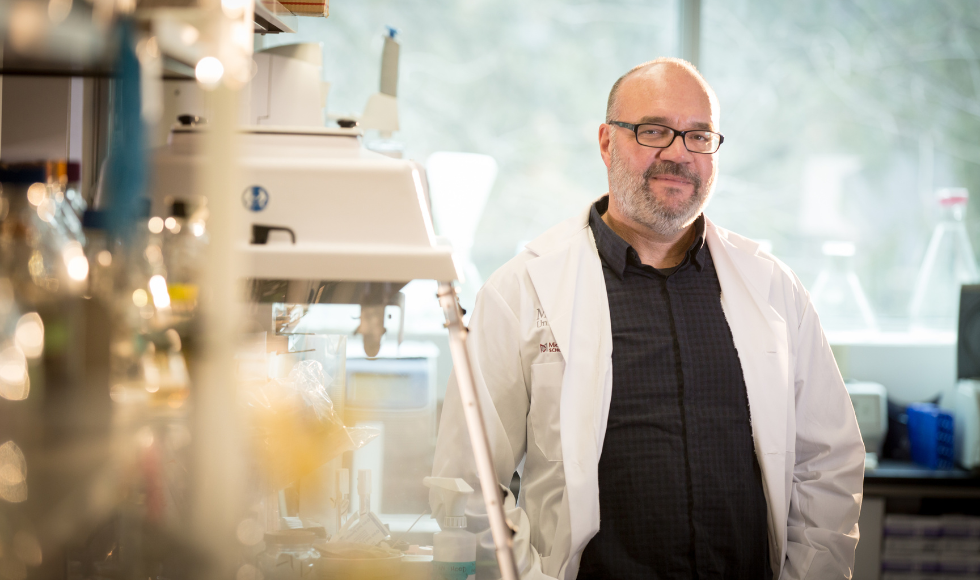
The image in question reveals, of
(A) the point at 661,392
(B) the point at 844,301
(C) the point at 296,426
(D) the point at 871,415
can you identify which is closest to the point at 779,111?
(B) the point at 844,301

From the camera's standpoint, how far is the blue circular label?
0.75 m

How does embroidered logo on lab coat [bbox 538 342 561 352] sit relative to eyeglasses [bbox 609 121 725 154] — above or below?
below

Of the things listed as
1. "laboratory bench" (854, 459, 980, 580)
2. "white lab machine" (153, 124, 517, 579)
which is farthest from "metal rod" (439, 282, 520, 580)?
"laboratory bench" (854, 459, 980, 580)

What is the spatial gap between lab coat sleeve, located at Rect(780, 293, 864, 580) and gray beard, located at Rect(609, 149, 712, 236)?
36 centimetres

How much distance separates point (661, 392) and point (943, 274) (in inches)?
85.2

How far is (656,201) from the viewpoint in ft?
4.98

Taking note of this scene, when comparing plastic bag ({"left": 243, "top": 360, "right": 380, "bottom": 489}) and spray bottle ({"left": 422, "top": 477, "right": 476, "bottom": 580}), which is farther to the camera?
spray bottle ({"left": 422, "top": 477, "right": 476, "bottom": 580})

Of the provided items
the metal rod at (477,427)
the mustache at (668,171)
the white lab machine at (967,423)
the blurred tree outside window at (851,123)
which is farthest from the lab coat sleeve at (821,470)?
the blurred tree outside window at (851,123)

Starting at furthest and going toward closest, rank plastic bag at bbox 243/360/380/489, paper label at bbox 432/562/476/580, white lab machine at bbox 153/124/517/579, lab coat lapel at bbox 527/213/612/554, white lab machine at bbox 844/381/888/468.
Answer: white lab machine at bbox 844/381/888/468 → lab coat lapel at bbox 527/213/612/554 → paper label at bbox 432/562/476/580 → plastic bag at bbox 243/360/380/489 → white lab machine at bbox 153/124/517/579

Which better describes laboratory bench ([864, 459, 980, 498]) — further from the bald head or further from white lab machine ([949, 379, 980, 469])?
the bald head

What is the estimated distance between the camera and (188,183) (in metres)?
0.75

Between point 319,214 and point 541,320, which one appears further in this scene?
point 541,320

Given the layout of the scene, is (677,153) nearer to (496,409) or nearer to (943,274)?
(496,409)

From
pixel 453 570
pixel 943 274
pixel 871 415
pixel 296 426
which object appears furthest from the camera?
pixel 943 274
